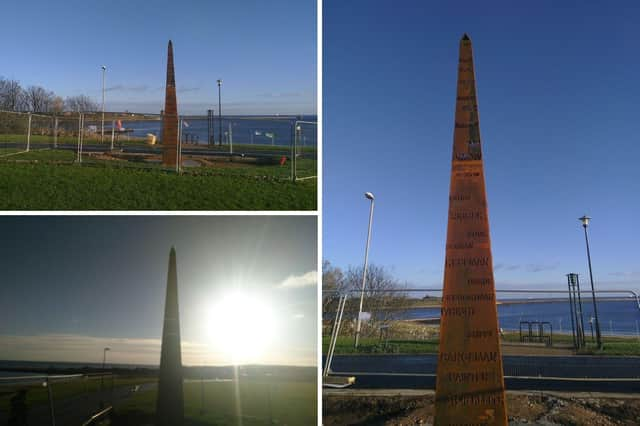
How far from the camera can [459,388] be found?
181 inches

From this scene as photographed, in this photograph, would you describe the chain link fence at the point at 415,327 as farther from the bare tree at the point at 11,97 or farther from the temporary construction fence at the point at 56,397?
the bare tree at the point at 11,97

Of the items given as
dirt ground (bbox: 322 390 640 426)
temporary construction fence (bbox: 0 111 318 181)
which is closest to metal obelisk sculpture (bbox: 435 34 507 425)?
dirt ground (bbox: 322 390 640 426)

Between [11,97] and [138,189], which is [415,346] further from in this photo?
[11,97]

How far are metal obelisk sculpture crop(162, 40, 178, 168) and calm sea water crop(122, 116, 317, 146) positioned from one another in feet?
1.22

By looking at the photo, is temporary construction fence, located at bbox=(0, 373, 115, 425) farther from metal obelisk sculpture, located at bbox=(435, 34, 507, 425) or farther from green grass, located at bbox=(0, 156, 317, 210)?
metal obelisk sculpture, located at bbox=(435, 34, 507, 425)

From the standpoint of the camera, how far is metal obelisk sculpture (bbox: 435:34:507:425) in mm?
4570

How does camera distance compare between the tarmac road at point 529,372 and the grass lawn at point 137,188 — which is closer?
the grass lawn at point 137,188

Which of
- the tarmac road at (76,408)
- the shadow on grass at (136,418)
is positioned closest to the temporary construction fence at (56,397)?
the tarmac road at (76,408)

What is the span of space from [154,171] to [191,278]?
3057 mm

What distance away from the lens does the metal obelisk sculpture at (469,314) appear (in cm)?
457

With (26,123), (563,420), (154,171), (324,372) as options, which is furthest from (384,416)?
(26,123)

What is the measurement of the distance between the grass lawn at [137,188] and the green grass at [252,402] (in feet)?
5.82

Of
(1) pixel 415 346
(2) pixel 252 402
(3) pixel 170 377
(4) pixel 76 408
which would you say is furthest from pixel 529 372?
(4) pixel 76 408

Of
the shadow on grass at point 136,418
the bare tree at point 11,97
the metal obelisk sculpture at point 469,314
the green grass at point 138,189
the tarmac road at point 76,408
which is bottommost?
the shadow on grass at point 136,418
